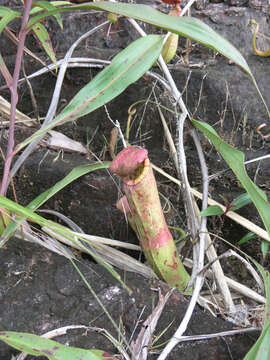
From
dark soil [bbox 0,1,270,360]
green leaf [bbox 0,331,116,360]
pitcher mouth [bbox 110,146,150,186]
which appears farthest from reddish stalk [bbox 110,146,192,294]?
green leaf [bbox 0,331,116,360]

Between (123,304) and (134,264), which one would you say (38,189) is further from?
(123,304)

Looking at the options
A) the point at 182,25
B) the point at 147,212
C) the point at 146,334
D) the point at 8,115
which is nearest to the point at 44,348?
the point at 146,334

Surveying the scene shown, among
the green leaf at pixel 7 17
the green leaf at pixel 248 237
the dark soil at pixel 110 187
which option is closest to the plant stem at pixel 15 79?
the green leaf at pixel 7 17

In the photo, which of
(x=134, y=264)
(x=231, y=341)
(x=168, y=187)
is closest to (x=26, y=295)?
(x=134, y=264)

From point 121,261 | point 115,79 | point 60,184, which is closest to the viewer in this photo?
point 115,79

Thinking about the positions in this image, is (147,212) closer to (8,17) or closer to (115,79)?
(115,79)
